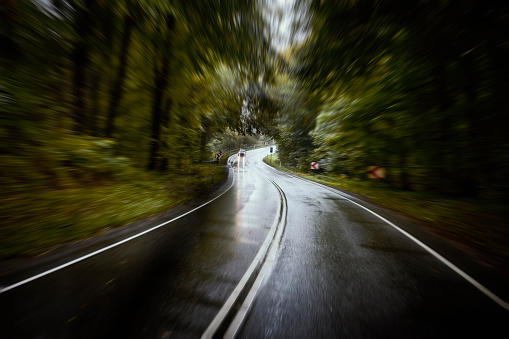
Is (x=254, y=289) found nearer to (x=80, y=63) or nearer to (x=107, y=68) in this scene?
(x=80, y=63)

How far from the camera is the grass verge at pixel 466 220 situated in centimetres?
398

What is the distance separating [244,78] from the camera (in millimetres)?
7223

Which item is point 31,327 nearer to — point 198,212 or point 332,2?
point 198,212

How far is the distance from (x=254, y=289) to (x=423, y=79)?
32.9 ft

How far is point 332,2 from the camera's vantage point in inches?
165

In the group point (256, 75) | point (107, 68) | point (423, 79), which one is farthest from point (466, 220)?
point (107, 68)

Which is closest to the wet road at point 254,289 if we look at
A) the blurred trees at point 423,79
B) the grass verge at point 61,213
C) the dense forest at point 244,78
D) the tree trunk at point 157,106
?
the grass verge at point 61,213

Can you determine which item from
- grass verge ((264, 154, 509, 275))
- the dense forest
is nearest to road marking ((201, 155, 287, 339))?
grass verge ((264, 154, 509, 275))

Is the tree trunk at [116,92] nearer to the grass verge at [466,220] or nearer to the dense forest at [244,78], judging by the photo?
the dense forest at [244,78]


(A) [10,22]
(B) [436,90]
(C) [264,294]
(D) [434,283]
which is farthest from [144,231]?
(B) [436,90]

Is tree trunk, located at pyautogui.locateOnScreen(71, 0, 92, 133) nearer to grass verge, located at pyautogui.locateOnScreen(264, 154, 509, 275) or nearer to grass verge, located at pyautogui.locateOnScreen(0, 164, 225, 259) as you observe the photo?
grass verge, located at pyautogui.locateOnScreen(0, 164, 225, 259)

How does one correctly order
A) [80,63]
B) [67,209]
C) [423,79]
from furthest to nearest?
[423,79], [80,63], [67,209]

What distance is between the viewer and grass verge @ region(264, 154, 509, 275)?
398 cm

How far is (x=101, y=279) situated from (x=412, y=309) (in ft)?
15.1
